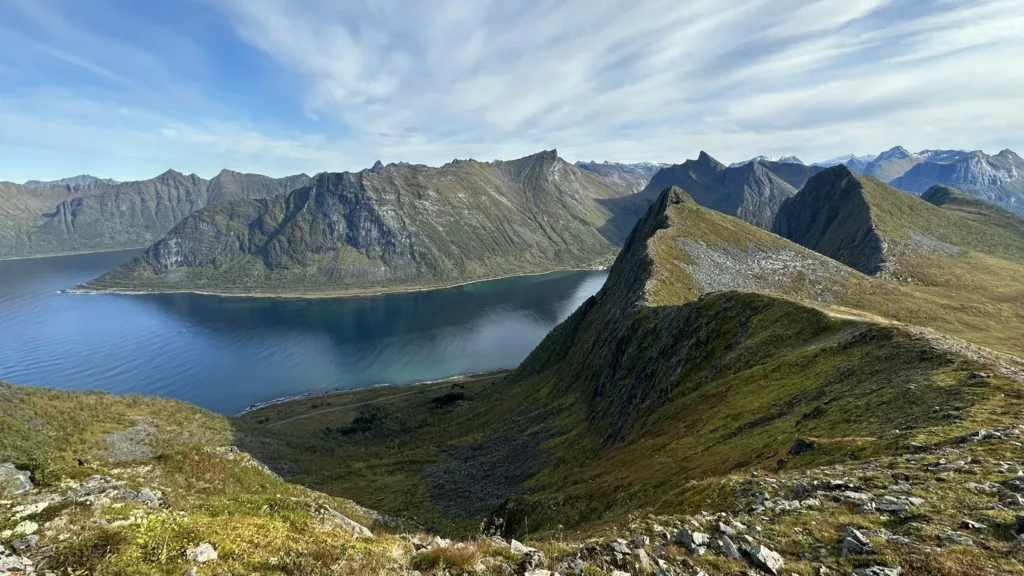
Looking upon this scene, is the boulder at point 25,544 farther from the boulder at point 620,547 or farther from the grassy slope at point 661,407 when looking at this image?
the grassy slope at point 661,407

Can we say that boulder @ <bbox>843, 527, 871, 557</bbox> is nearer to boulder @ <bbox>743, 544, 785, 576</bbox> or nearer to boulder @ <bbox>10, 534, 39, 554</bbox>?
boulder @ <bbox>743, 544, 785, 576</bbox>

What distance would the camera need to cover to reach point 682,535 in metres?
16.2

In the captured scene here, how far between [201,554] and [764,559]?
51.5 ft

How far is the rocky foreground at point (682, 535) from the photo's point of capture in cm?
1151

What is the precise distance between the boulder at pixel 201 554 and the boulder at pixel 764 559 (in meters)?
15.2

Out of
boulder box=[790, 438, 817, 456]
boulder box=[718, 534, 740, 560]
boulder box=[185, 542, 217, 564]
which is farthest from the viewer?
boulder box=[790, 438, 817, 456]

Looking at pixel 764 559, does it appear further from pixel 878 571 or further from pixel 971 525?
pixel 971 525

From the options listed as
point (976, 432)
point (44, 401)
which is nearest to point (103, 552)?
point (976, 432)

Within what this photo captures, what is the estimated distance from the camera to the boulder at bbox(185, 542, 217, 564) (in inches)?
444

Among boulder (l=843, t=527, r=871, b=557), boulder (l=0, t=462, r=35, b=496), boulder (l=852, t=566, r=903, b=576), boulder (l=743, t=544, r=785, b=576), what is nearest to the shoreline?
boulder (l=0, t=462, r=35, b=496)

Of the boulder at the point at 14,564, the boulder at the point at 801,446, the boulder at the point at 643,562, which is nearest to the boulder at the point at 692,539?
the boulder at the point at 643,562

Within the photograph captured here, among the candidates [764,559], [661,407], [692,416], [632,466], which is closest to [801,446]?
[764,559]

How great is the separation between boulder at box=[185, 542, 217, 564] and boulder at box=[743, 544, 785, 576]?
15210 mm

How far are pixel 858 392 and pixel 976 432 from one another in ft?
41.3
